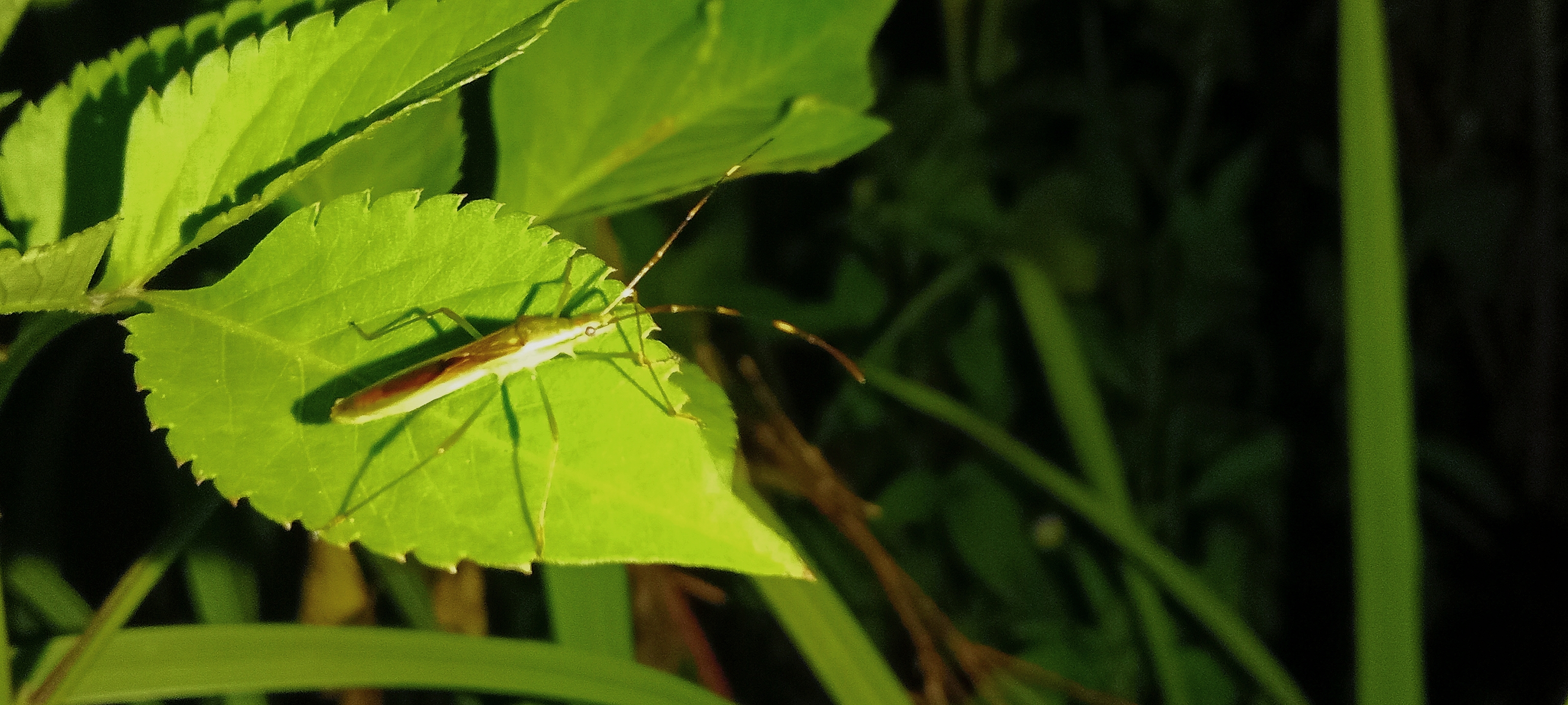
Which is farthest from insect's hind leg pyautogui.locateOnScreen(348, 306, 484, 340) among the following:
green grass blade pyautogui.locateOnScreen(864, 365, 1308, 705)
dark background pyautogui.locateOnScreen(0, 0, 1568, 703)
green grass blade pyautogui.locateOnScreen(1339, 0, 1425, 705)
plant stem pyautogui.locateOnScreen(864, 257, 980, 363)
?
plant stem pyautogui.locateOnScreen(864, 257, 980, 363)

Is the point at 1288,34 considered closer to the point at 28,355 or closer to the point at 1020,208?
the point at 1020,208

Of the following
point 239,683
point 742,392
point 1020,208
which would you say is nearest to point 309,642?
point 239,683

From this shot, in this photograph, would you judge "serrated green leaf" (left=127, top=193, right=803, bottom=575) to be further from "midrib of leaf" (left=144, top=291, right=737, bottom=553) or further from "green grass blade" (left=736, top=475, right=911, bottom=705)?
"green grass blade" (left=736, top=475, right=911, bottom=705)

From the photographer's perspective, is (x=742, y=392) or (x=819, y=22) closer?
(x=819, y=22)

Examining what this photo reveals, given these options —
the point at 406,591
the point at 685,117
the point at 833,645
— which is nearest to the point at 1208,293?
the point at 833,645

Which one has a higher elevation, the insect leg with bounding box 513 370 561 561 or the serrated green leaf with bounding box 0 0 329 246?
the serrated green leaf with bounding box 0 0 329 246

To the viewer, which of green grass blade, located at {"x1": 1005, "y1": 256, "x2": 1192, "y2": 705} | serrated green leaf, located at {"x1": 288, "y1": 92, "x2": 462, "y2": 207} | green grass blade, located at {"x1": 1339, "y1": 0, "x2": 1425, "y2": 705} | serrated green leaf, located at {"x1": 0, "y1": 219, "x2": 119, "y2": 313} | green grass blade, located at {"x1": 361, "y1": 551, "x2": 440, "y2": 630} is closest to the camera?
serrated green leaf, located at {"x1": 0, "y1": 219, "x2": 119, "y2": 313}
